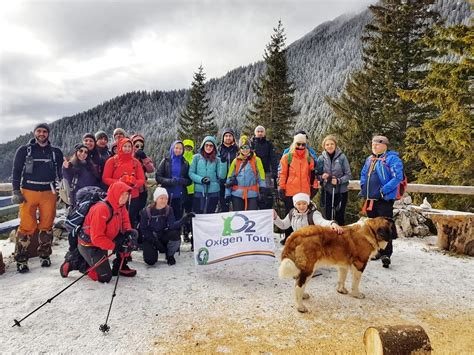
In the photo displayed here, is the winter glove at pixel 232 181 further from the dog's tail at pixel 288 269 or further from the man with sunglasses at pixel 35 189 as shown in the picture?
the man with sunglasses at pixel 35 189

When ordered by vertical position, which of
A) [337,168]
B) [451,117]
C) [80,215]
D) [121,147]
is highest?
[451,117]

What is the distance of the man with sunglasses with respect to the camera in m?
5.49

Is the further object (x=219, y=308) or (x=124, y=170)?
(x=124, y=170)

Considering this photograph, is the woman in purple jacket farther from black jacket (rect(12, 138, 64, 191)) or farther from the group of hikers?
black jacket (rect(12, 138, 64, 191))

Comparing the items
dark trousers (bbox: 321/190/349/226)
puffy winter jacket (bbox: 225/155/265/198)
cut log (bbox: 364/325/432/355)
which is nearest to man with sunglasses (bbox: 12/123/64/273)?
puffy winter jacket (bbox: 225/155/265/198)

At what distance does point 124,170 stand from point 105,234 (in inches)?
59.7

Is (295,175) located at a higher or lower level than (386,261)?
higher

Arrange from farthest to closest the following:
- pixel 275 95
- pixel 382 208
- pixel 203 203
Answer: pixel 275 95, pixel 203 203, pixel 382 208

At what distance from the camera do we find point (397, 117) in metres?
17.7

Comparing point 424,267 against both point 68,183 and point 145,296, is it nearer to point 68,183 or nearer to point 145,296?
point 145,296

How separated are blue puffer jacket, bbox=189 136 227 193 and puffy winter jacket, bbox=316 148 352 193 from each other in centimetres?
202

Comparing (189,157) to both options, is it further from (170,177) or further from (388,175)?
(388,175)

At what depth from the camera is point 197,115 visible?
37406mm

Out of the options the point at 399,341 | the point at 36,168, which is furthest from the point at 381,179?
the point at 36,168
